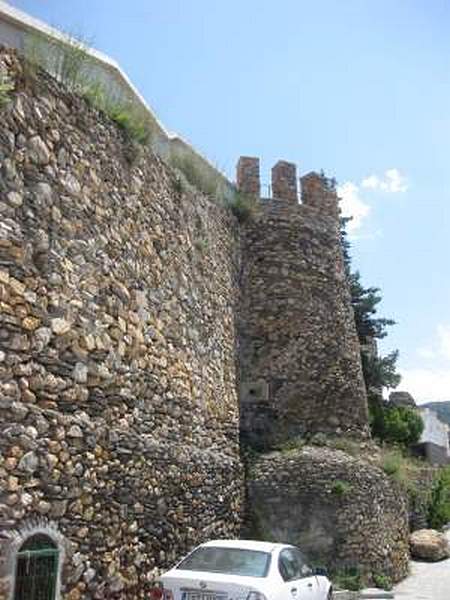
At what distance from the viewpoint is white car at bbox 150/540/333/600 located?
6.25 metres

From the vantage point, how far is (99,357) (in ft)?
26.9

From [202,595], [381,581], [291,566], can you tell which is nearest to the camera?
[202,595]

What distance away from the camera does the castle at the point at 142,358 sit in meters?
6.98

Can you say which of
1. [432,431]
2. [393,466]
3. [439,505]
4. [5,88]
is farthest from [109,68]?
[432,431]

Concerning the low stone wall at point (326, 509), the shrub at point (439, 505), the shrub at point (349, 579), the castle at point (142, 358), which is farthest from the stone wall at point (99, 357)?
the shrub at point (439, 505)

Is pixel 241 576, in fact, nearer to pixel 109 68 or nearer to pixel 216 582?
pixel 216 582

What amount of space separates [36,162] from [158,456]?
417 cm

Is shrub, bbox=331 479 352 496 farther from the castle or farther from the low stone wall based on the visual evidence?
the castle

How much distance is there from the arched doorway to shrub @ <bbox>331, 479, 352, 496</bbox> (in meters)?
6.14

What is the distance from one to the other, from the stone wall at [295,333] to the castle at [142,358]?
33 millimetres

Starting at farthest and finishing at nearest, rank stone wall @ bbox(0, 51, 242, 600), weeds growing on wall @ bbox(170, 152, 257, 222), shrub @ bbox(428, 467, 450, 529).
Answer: shrub @ bbox(428, 467, 450, 529), weeds growing on wall @ bbox(170, 152, 257, 222), stone wall @ bbox(0, 51, 242, 600)

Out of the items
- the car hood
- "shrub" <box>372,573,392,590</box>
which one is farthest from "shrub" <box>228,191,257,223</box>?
the car hood

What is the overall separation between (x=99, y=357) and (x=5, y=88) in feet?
10.4

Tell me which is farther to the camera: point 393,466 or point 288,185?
point 288,185
